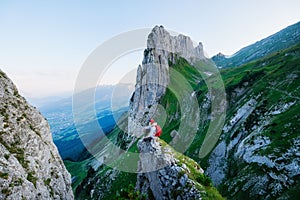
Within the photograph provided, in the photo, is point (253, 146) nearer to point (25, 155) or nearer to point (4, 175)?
point (25, 155)

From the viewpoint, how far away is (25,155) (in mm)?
38406

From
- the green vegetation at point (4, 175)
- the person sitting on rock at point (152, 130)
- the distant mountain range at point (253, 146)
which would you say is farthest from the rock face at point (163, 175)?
the green vegetation at point (4, 175)

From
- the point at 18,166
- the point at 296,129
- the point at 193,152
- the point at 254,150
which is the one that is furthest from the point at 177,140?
the point at 18,166

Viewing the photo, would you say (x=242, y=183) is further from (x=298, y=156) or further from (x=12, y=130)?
(x=12, y=130)

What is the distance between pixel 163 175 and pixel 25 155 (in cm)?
2504

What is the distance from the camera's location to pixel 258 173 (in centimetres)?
4600

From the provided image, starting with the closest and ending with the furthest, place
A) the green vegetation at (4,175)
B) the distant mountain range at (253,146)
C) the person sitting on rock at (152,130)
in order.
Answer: the green vegetation at (4,175)
the person sitting on rock at (152,130)
the distant mountain range at (253,146)

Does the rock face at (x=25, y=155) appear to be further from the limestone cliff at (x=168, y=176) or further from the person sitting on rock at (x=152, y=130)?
the person sitting on rock at (x=152, y=130)

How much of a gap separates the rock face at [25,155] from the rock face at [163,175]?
17734 millimetres

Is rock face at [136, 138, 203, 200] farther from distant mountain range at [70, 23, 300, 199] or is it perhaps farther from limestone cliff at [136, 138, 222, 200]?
distant mountain range at [70, 23, 300, 199]

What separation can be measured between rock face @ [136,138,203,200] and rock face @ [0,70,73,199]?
17.7 meters

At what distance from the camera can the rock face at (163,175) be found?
98.5 feet

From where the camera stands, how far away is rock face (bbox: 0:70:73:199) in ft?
106

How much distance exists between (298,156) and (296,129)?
9.10 m
